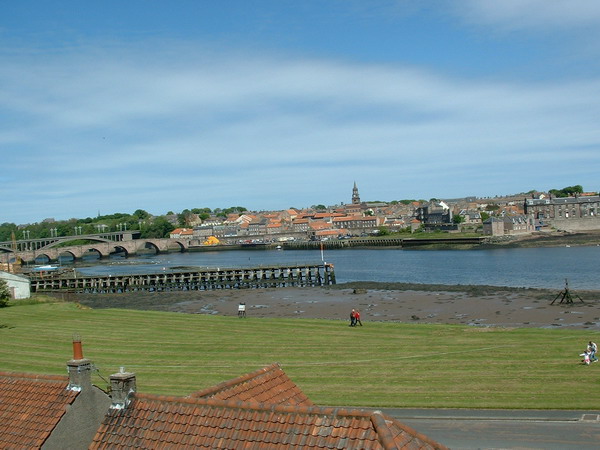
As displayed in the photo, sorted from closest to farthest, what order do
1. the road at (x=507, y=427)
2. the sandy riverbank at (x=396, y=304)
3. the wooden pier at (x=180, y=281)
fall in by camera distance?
the road at (x=507, y=427) < the sandy riverbank at (x=396, y=304) < the wooden pier at (x=180, y=281)

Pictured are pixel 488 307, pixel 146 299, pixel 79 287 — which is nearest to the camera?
pixel 488 307

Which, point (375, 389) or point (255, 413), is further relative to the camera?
point (375, 389)

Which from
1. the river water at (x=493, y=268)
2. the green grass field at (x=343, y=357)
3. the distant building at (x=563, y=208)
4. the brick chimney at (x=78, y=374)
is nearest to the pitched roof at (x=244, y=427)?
the brick chimney at (x=78, y=374)

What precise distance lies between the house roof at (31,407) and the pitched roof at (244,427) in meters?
1.14

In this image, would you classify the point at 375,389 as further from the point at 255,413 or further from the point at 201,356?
the point at 255,413

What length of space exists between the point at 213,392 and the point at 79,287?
84092 millimetres

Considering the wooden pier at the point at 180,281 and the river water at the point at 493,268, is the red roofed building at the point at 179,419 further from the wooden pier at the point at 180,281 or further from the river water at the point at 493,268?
the wooden pier at the point at 180,281

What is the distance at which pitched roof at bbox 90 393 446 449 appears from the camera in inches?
375

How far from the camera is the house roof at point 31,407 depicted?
12094 millimetres

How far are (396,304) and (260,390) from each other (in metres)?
Answer: 44.8

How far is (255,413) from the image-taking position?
1056 centimetres

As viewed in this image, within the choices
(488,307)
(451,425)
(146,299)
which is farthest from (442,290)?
(451,425)

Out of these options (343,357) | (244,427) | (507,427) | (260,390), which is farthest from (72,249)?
(244,427)

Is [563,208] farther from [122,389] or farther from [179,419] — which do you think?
[179,419]
